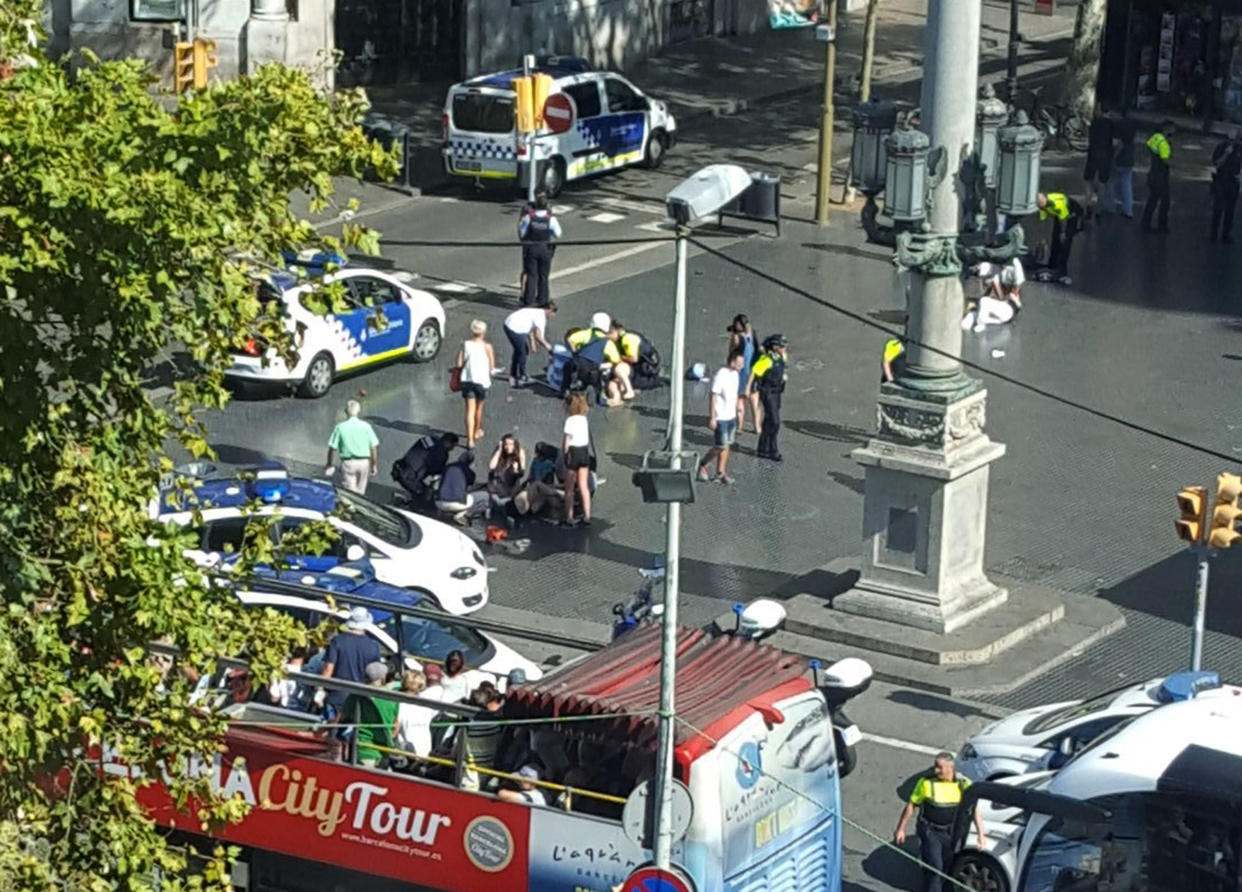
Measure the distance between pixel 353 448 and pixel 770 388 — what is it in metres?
4.66

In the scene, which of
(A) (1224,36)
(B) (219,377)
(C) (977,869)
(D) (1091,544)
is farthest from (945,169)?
(A) (1224,36)

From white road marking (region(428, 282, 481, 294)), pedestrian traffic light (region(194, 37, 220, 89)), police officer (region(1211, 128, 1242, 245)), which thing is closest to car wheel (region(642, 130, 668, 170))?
pedestrian traffic light (region(194, 37, 220, 89))

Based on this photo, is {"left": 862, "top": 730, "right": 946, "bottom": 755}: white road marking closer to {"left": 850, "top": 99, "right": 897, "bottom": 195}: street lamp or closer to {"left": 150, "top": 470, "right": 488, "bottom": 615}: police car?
{"left": 150, "top": 470, "right": 488, "bottom": 615}: police car

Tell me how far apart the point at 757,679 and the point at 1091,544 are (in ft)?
31.3

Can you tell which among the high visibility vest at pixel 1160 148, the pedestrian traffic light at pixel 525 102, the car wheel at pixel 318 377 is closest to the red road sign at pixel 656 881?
the car wheel at pixel 318 377

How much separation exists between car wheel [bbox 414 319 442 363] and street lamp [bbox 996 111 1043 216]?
1032cm

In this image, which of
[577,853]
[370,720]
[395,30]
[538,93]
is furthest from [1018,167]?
[395,30]

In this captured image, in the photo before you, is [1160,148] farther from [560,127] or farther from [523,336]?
[523,336]

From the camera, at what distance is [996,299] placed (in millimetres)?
32594

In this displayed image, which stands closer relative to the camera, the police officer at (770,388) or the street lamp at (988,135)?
the street lamp at (988,135)

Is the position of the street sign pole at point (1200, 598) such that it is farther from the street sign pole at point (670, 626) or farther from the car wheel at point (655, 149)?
the car wheel at point (655, 149)

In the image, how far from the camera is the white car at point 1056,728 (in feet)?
57.8

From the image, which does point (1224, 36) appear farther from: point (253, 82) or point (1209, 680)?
point (253, 82)

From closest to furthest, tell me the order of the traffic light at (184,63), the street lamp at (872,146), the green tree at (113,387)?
the green tree at (113,387) < the street lamp at (872,146) < the traffic light at (184,63)
